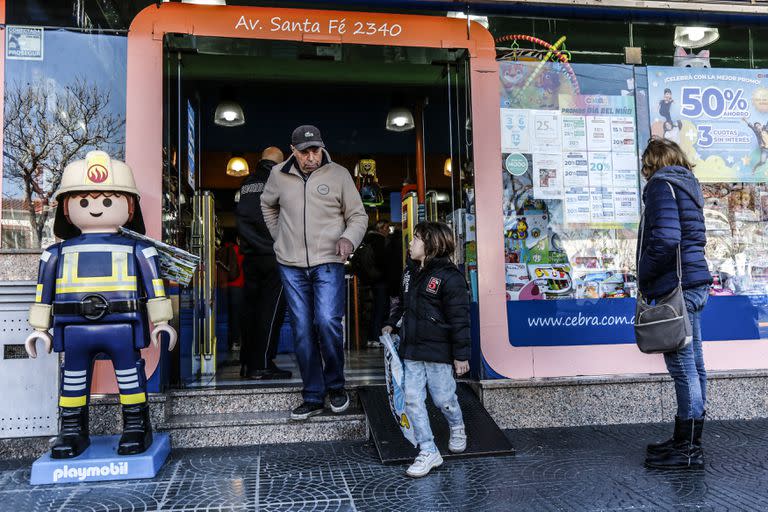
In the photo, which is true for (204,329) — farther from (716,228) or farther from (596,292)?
(716,228)

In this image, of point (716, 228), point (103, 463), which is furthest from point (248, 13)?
point (716, 228)

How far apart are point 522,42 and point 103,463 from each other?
4.17m

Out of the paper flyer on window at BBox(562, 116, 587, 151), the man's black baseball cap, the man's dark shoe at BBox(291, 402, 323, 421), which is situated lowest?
the man's dark shoe at BBox(291, 402, 323, 421)

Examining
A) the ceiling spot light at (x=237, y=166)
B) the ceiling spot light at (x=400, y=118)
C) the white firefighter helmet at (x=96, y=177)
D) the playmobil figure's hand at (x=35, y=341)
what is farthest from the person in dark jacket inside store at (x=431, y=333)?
the ceiling spot light at (x=237, y=166)

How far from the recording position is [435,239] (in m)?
3.64

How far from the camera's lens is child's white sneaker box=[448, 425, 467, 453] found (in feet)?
12.5

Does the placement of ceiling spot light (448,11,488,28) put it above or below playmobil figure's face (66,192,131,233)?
above

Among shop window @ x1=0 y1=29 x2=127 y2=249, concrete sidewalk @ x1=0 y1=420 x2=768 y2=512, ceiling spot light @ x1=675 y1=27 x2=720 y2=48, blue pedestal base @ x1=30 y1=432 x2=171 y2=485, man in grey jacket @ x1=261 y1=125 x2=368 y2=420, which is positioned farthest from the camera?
ceiling spot light @ x1=675 y1=27 x2=720 y2=48

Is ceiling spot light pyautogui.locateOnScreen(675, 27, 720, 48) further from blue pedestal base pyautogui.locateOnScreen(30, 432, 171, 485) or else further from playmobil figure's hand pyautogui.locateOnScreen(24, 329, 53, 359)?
playmobil figure's hand pyautogui.locateOnScreen(24, 329, 53, 359)

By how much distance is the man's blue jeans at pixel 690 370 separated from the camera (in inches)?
142

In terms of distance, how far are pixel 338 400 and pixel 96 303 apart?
1650 millimetres

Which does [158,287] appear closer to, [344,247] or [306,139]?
[344,247]

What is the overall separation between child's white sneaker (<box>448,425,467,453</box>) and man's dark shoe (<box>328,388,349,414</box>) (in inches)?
32.4

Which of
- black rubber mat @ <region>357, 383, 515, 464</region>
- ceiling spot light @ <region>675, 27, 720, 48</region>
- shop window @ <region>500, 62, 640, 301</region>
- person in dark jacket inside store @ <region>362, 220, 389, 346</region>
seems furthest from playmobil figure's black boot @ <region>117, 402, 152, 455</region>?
ceiling spot light @ <region>675, 27, 720, 48</region>
